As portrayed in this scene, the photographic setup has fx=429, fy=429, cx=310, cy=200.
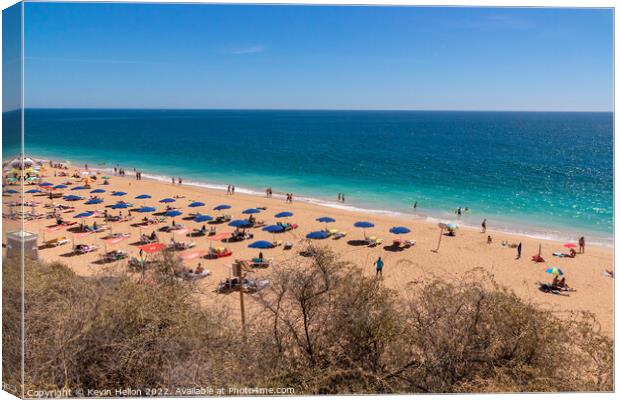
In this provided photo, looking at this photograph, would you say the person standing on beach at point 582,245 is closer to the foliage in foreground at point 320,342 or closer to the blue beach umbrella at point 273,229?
the blue beach umbrella at point 273,229

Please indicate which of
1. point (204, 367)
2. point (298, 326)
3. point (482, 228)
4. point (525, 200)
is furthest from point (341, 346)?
point (525, 200)

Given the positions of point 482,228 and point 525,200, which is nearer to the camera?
point 482,228

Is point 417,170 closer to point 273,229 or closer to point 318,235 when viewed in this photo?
point 318,235

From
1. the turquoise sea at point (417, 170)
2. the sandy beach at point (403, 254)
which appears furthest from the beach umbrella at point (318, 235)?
the turquoise sea at point (417, 170)

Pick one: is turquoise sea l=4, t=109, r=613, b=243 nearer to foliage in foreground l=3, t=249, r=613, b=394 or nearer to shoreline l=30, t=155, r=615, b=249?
shoreline l=30, t=155, r=615, b=249

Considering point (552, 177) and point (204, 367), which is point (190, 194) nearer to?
point (204, 367)
